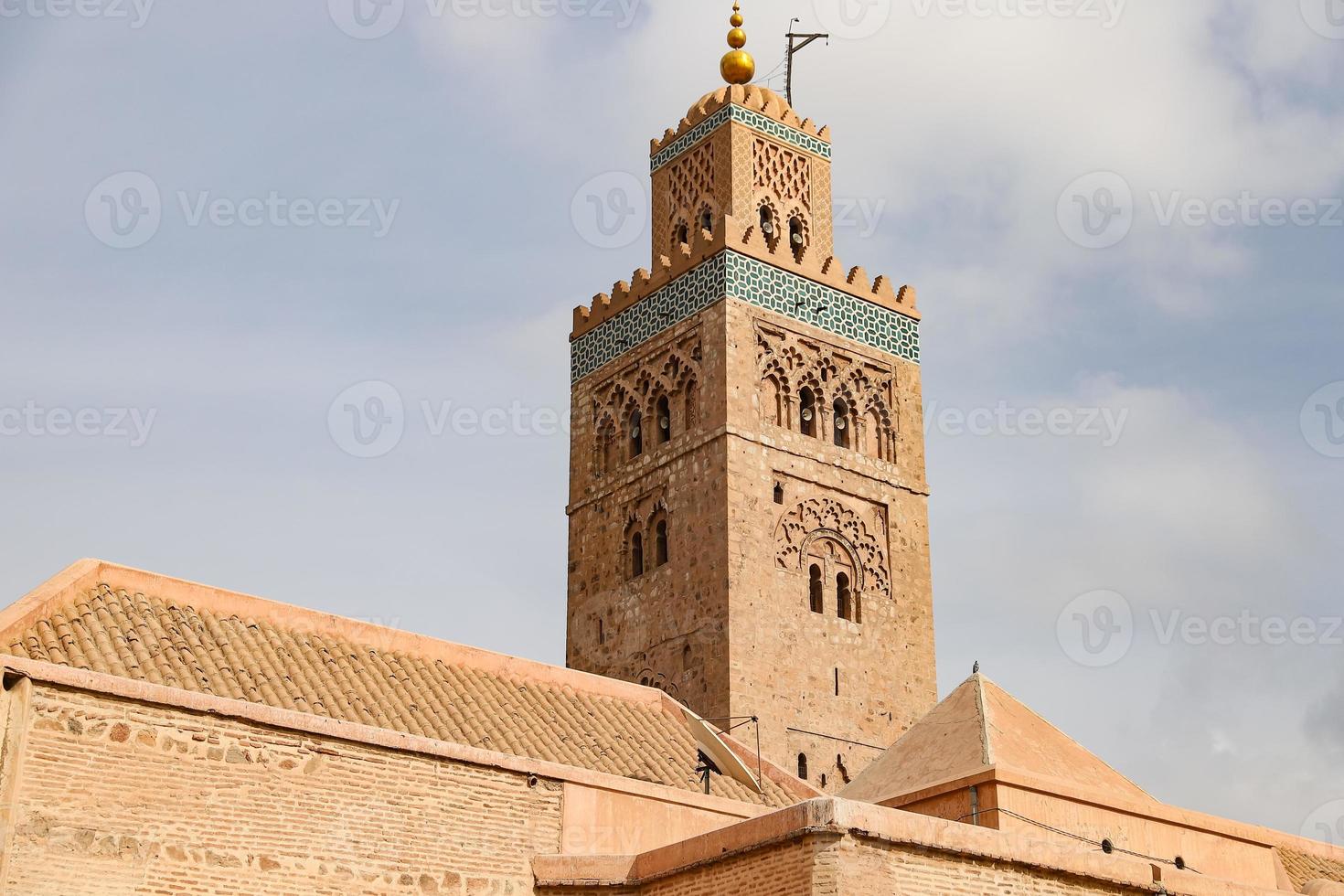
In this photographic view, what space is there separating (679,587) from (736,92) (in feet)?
24.6

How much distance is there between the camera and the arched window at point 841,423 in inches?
1004

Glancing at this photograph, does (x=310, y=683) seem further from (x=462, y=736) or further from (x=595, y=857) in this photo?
(x=595, y=857)

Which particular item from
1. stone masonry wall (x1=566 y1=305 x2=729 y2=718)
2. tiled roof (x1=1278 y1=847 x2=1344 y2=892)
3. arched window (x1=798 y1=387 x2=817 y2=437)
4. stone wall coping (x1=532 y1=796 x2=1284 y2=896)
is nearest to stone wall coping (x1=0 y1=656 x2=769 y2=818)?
stone wall coping (x1=532 y1=796 x2=1284 y2=896)

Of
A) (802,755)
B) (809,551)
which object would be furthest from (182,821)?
(809,551)

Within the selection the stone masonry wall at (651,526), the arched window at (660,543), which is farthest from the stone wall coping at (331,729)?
the arched window at (660,543)

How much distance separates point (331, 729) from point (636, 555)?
12.1m

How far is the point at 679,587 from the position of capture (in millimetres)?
23969

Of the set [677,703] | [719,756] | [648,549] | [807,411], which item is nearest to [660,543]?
[648,549]

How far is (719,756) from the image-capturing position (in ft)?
56.6

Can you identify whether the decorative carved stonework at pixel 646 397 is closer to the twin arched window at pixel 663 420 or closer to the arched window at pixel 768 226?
the twin arched window at pixel 663 420

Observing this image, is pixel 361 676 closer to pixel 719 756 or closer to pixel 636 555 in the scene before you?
pixel 719 756

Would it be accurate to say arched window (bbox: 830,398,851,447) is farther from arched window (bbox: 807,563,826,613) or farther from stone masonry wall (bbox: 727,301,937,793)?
arched window (bbox: 807,563,826,613)

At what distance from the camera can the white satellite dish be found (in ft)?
55.7

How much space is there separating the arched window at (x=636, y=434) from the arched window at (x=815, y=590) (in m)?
3.02
